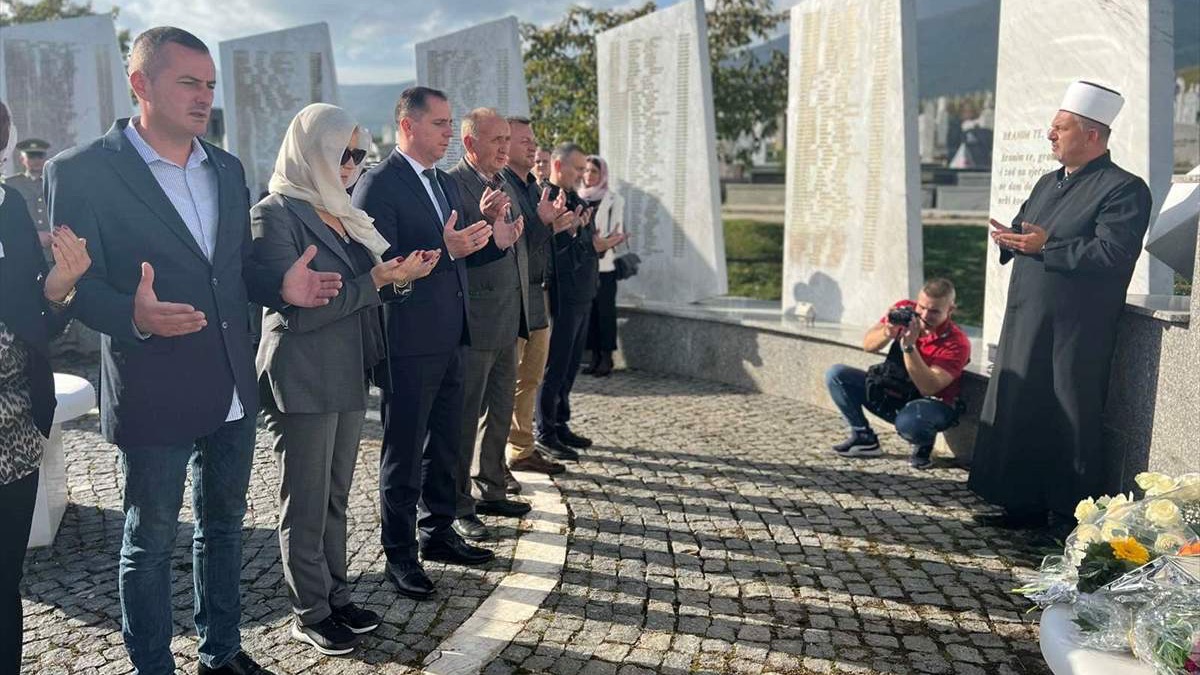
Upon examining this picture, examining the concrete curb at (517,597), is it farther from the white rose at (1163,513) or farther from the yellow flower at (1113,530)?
the white rose at (1163,513)

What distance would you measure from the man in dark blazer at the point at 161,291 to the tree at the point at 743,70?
15.8 metres

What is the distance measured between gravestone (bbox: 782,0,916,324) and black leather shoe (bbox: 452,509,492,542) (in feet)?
14.9

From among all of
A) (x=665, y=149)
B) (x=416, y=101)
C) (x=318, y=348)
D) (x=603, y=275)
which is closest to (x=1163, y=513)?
(x=318, y=348)

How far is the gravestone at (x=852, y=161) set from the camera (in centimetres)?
796

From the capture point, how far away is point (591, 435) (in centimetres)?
734

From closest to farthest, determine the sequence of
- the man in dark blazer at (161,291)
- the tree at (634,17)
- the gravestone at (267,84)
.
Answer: the man in dark blazer at (161,291) → the gravestone at (267,84) → the tree at (634,17)

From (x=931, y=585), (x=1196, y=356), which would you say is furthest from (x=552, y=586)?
(x=1196, y=356)

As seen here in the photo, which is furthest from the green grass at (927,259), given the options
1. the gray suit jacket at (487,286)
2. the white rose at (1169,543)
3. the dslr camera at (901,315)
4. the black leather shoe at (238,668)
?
the black leather shoe at (238,668)

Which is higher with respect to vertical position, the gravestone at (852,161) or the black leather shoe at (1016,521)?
the gravestone at (852,161)

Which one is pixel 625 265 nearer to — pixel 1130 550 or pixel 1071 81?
pixel 1071 81

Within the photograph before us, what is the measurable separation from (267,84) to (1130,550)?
1217 cm

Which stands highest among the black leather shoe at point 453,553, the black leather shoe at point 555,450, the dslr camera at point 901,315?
the dslr camera at point 901,315

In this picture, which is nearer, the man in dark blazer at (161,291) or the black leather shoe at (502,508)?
the man in dark blazer at (161,291)

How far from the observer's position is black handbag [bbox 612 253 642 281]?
9.41 meters
